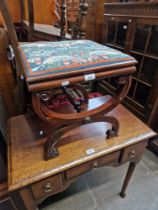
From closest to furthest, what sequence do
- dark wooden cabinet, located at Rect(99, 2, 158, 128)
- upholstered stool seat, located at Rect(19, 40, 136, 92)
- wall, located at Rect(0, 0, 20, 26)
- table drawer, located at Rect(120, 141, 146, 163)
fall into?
upholstered stool seat, located at Rect(19, 40, 136, 92) < table drawer, located at Rect(120, 141, 146, 163) < dark wooden cabinet, located at Rect(99, 2, 158, 128) < wall, located at Rect(0, 0, 20, 26)

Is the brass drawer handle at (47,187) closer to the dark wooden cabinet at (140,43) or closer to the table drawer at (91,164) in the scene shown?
the table drawer at (91,164)

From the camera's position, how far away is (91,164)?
0.67 m

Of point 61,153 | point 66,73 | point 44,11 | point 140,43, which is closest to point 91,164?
point 61,153

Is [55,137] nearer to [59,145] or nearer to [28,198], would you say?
[59,145]

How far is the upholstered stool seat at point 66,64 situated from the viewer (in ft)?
1.43

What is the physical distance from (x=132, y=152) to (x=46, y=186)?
1.49 feet

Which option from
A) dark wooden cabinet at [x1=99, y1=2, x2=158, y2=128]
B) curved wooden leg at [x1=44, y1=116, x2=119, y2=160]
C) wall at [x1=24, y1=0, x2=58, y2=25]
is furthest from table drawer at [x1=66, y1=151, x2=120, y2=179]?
wall at [x1=24, y1=0, x2=58, y2=25]

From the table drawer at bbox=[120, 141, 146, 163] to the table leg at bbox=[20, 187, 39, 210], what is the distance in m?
0.46

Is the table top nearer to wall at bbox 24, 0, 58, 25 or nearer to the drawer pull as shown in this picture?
the drawer pull

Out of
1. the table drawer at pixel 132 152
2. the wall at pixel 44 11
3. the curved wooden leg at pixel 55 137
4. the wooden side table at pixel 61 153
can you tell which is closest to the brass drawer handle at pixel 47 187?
the wooden side table at pixel 61 153

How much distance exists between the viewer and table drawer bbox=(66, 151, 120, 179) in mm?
646

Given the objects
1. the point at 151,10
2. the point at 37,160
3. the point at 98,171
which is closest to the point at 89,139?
the point at 37,160

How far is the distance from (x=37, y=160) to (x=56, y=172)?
0.10m

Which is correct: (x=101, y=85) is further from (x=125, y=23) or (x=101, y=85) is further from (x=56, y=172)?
(x=56, y=172)
